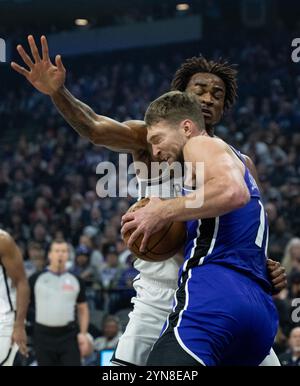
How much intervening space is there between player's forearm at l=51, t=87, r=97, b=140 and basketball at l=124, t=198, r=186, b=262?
70 cm

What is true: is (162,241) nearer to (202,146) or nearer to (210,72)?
(202,146)

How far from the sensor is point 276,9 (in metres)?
19.9

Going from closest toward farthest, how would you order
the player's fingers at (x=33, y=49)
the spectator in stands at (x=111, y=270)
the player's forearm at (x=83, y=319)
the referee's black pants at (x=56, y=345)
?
the player's fingers at (x=33, y=49) → the referee's black pants at (x=56, y=345) → the player's forearm at (x=83, y=319) → the spectator in stands at (x=111, y=270)

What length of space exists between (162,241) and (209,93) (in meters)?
1.11

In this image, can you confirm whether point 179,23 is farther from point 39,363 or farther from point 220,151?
point 220,151

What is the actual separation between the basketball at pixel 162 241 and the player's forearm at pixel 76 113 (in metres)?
0.70

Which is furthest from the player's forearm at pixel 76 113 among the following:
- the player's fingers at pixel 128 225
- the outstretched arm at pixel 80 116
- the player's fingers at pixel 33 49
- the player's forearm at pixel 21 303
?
the player's forearm at pixel 21 303

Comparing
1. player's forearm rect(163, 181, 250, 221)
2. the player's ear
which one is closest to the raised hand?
the player's ear

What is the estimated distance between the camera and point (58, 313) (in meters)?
8.38

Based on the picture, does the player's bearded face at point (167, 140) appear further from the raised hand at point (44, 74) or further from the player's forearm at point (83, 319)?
the player's forearm at point (83, 319)

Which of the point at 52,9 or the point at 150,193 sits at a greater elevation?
the point at 52,9

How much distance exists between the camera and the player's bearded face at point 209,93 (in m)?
4.66
